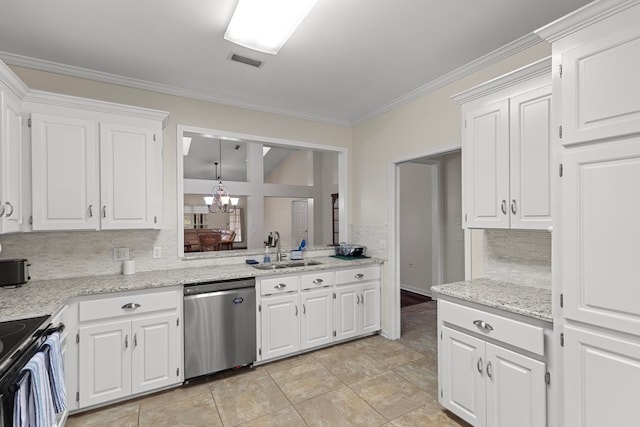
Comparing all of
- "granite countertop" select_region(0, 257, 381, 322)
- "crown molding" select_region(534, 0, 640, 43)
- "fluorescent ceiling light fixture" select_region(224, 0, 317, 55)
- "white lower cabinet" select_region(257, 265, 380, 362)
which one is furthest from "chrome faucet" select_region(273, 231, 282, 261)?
"crown molding" select_region(534, 0, 640, 43)

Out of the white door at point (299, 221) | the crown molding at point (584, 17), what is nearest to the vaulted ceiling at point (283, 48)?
the crown molding at point (584, 17)

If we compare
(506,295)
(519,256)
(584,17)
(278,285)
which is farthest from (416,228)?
(584,17)

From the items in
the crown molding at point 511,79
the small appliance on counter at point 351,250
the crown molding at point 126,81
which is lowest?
the small appliance on counter at point 351,250

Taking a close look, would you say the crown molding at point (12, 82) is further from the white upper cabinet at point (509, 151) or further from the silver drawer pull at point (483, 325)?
the silver drawer pull at point (483, 325)

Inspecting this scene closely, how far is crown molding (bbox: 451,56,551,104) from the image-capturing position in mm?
1821

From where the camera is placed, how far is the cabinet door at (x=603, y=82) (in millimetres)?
1319

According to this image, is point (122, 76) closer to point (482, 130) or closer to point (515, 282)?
point (482, 130)

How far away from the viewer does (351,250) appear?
3.84m

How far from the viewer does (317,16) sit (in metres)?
2.00

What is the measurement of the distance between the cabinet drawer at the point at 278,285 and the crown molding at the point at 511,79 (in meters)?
2.14

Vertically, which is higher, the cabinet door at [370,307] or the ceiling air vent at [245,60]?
the ceiling air vent at [245,60]

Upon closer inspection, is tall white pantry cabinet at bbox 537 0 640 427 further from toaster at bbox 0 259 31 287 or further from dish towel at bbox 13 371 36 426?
toaster at bbox 0 259 31 287

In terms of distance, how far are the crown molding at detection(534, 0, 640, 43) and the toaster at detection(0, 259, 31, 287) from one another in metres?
3.60

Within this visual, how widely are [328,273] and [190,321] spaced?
1.40 metres
